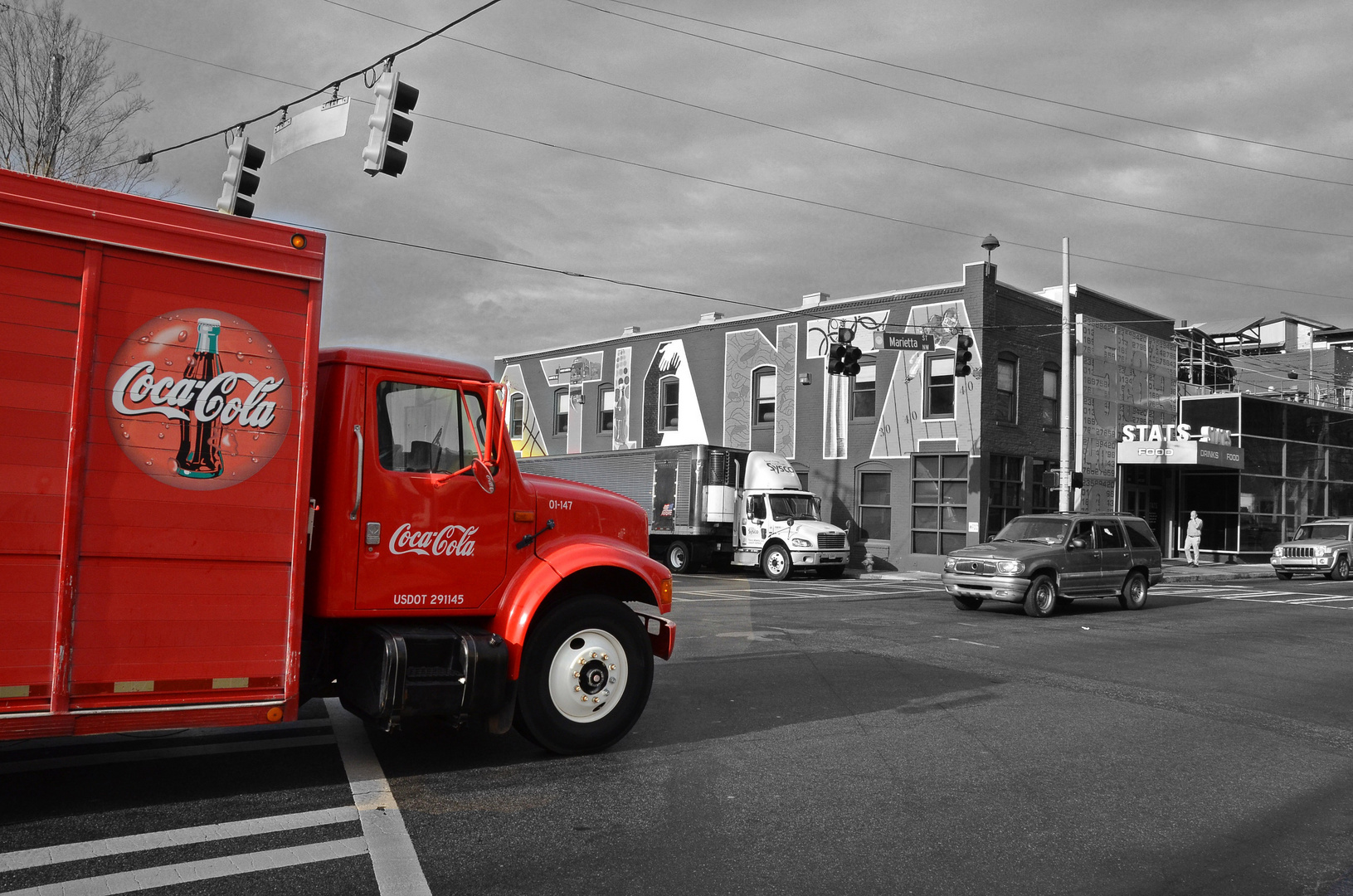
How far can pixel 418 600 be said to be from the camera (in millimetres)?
6379

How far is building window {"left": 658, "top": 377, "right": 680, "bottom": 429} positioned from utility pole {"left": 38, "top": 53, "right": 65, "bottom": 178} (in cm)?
2441

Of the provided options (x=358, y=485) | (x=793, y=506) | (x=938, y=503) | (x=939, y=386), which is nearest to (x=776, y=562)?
(x=793, y=506)

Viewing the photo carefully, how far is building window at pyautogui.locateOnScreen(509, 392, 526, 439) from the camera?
6.84 m

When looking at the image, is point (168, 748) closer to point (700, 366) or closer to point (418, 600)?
point (418, 600)

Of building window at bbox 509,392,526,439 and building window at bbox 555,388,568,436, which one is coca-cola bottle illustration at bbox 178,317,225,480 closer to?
building window at bbox 509,392,526,439

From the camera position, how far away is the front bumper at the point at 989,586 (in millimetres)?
17219

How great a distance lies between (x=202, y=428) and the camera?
5508 millimetres

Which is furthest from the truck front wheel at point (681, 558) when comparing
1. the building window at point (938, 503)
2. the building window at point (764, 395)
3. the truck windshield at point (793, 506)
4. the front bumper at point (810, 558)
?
the building window at point (764, 395)

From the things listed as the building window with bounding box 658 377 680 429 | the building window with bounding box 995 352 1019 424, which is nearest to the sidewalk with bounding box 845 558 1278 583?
the building window with bounding box 995 352 1019 424

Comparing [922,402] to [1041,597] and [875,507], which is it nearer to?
[875,507]

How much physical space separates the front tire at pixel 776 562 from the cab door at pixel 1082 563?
9200 mm

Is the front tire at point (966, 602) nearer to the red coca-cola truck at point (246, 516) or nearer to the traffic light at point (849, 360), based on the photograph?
the traffic light at point (849, 360)

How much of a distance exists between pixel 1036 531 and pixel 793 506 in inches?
381

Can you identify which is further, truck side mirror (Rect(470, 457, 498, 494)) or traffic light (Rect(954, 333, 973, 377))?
traffic light (Rect(954, 333, 973, 377))
